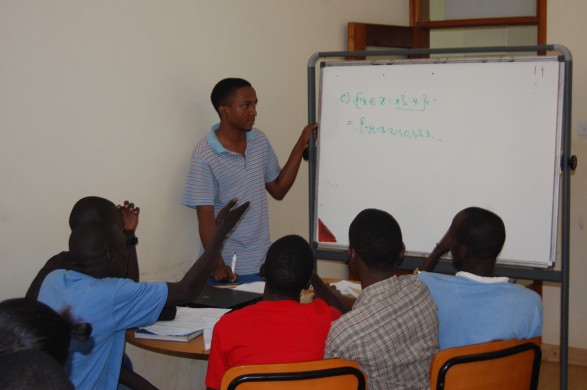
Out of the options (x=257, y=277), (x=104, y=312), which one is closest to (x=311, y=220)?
(x=257, y=277)

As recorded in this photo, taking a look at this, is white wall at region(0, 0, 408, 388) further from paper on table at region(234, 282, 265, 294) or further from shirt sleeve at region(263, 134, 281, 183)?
paper on table at region(234, 282, 265, 294)

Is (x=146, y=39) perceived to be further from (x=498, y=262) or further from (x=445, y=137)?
(x=498, y=262)

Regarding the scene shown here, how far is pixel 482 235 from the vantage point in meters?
2.56

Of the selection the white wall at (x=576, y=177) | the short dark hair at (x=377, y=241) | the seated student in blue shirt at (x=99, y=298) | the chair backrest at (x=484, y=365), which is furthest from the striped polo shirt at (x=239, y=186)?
the white wall at (x=576, y=177)

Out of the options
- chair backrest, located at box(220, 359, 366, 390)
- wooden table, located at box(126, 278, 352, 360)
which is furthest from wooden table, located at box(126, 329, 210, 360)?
chair backrest, located at box(220, 359, 366, 390)

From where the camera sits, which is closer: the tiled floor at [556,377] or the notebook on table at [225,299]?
the notebook on table at [225,299]

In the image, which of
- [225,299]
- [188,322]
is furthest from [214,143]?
[188,322]

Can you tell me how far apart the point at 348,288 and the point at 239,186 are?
3.21 ft

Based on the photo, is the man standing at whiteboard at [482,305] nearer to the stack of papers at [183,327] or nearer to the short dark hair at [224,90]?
the stack of papers at [183,327]

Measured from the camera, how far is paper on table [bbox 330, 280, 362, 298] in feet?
10.2

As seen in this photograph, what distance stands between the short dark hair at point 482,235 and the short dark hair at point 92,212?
49.9 inches

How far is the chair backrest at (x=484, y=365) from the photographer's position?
2172 mm

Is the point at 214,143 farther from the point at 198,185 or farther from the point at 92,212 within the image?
the point at 92,212

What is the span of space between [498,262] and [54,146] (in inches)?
76.8
